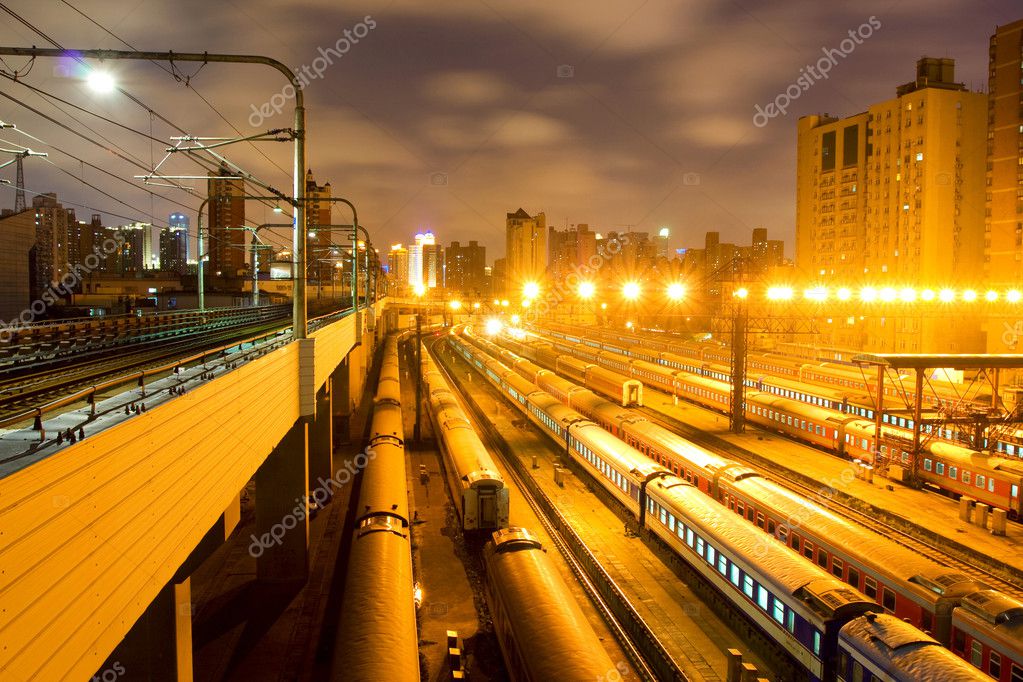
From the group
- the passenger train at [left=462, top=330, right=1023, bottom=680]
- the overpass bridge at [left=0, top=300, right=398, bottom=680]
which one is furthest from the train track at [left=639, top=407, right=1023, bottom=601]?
the overpass bridge at [left=0, top=300, right=398, bottom=680]

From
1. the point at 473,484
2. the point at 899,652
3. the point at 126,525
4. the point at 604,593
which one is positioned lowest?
the point at 604,593

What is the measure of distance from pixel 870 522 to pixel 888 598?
877 centimetres

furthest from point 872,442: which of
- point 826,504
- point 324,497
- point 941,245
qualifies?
point 941,245

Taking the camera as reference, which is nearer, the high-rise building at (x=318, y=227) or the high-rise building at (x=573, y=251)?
the high-rise building at (x=318, y=227)

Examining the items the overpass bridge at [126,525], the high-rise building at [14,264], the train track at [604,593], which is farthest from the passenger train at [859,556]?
the high-rise building at [14,264]

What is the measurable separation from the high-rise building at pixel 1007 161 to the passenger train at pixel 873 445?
108ft

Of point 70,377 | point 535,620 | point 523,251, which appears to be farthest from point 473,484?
point 523,251

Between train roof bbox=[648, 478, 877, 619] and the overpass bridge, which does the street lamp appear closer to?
train roof bbox=[648, 478, 877, 619]

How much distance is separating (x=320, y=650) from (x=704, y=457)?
41.5 feet

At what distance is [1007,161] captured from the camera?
54.8 meters

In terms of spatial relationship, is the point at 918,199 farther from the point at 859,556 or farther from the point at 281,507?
the point at 281,507

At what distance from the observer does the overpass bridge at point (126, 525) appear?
3781 mm

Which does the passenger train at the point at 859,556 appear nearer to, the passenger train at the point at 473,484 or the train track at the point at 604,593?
the train track at the point at 604,593

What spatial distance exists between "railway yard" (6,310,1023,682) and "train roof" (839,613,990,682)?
3cm
